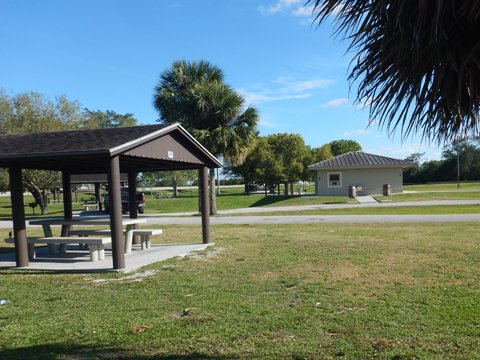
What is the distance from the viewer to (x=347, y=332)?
4.95 metres

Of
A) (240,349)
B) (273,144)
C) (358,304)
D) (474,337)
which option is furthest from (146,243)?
(273,144)

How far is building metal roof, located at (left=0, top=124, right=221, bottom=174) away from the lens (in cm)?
932

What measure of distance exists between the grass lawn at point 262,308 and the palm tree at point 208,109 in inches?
568

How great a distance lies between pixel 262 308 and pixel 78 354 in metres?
2.40

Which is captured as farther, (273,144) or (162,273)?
(273,144)

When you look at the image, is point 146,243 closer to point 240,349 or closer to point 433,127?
point 240,349

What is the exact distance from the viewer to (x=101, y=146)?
30.4 ft

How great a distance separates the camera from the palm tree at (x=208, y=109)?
24469 mm

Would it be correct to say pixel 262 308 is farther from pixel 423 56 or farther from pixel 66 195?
pixel 66 195

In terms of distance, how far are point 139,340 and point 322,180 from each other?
113ft

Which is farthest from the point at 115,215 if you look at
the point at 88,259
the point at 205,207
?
the point at 205,207

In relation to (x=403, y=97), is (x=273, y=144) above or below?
above

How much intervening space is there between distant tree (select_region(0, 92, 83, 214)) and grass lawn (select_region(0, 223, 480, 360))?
977 inches

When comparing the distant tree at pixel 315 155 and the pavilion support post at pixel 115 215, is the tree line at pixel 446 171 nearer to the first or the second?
the distant tree at pixel 315 155
